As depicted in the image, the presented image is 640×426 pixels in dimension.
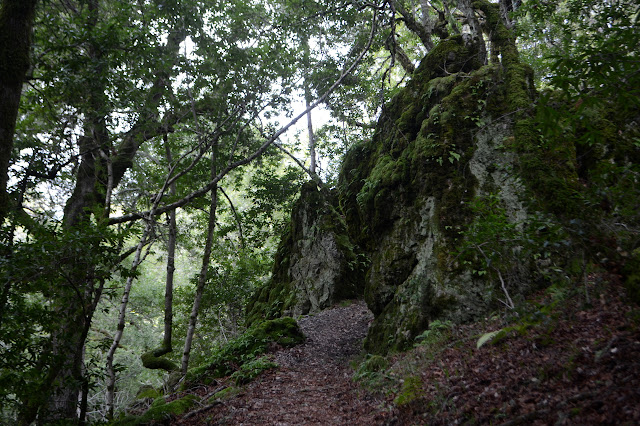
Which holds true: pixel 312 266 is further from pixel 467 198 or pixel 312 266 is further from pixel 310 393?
pixel 467 198

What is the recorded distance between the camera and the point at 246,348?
9.59m

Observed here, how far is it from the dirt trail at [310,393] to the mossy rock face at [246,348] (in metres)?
0.45

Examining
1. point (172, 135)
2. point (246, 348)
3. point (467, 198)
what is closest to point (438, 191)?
point (467, 198)

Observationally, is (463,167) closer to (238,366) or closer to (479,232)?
(479,232)

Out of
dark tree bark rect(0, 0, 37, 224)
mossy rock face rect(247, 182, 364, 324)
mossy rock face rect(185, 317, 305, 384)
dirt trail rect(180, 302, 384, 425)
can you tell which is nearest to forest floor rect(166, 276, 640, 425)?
dirt trail rect(180, 302, 384, 425)

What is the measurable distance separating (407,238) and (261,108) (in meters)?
6.41

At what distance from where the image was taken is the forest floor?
→ 309cm

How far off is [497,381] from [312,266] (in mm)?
11163

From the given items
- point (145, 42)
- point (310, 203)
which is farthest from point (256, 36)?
point (310, 203)

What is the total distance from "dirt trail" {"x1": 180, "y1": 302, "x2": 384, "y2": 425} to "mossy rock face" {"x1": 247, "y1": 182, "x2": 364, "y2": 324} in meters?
2.92

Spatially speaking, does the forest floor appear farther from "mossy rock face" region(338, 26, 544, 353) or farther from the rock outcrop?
"mossy rock face" region(338, 26, 544, 353)

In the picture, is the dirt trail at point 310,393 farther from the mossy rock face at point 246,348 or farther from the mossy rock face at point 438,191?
the mossy rock face at point 438,191

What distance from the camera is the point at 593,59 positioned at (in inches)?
106

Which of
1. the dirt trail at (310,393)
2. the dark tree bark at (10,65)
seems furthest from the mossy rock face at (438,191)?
the dark tree bark at (10,65)
